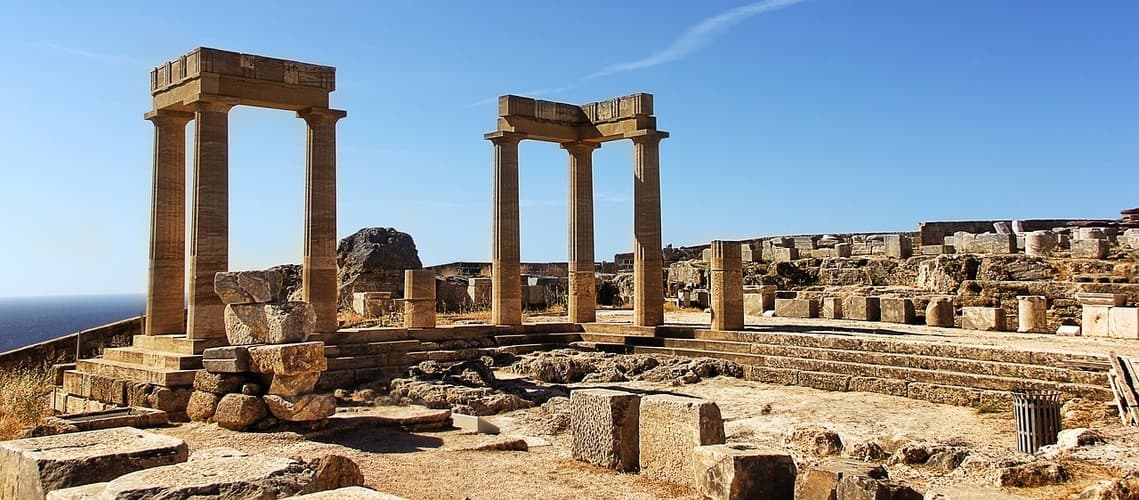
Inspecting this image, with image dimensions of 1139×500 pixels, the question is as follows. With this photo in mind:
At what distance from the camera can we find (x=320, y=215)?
16703 mm

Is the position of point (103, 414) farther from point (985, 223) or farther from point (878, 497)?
point (985, 223)

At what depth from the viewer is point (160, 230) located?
16.0m

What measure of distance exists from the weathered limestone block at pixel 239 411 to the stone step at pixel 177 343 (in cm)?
258

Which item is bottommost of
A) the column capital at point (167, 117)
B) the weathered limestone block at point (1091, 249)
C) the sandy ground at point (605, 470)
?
the sandy ground at point (605, 470)

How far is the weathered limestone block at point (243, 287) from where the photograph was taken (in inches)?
478

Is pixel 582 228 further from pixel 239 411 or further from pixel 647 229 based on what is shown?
pixel 239 411

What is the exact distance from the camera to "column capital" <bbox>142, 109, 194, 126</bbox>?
16.2m

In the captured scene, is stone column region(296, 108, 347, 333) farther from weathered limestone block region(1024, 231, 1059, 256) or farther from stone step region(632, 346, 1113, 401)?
weathered limestone block region(1024, 231, 1059, 256)

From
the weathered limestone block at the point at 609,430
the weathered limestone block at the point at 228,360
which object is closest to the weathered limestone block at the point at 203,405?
the weathered limestone block at the point at 228,360

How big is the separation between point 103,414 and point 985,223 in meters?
Result: 32.0

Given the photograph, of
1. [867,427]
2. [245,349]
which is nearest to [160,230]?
[245,349]

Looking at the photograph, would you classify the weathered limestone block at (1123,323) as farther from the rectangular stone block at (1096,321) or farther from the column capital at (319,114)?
the column capital at (319,114)

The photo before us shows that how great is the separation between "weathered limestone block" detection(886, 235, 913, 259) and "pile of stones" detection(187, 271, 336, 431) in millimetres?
20805

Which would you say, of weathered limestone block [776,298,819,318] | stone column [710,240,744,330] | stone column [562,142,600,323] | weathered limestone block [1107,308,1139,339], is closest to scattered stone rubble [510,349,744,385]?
stone column [710,240,744,330]
